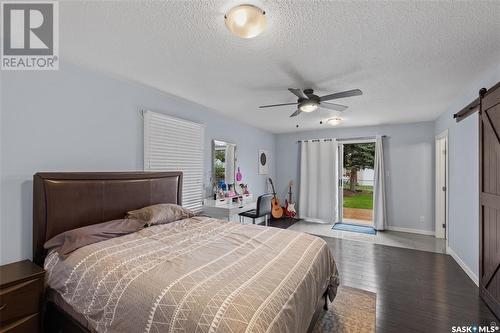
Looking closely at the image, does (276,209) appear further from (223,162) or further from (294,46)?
(294,46)

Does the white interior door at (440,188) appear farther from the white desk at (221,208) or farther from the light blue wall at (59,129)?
the light blue wall at (59,129)

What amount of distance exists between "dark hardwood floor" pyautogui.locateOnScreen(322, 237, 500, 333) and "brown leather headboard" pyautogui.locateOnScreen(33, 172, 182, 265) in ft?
8.62

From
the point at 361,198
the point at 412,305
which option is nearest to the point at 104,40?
the point at 412,305

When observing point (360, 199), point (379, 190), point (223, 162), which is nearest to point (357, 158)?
point (360, 199)

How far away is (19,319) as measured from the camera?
5.41 feet

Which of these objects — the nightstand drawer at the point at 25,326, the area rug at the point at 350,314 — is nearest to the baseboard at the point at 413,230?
the area rug at the point at 350,314

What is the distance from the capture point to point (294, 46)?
1948mm

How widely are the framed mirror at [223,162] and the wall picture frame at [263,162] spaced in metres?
1.21

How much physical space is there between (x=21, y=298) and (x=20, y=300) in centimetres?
1

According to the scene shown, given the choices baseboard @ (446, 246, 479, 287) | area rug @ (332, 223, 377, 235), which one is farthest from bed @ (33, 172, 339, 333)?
area rug @ (332, 223, 377, 235)

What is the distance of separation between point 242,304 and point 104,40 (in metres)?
2.13

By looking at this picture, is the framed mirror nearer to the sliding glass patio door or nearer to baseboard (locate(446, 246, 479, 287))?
the sliding glass patio door

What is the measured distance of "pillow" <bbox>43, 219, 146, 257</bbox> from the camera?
1829 mm

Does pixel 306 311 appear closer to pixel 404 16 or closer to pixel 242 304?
pixel 242 304
